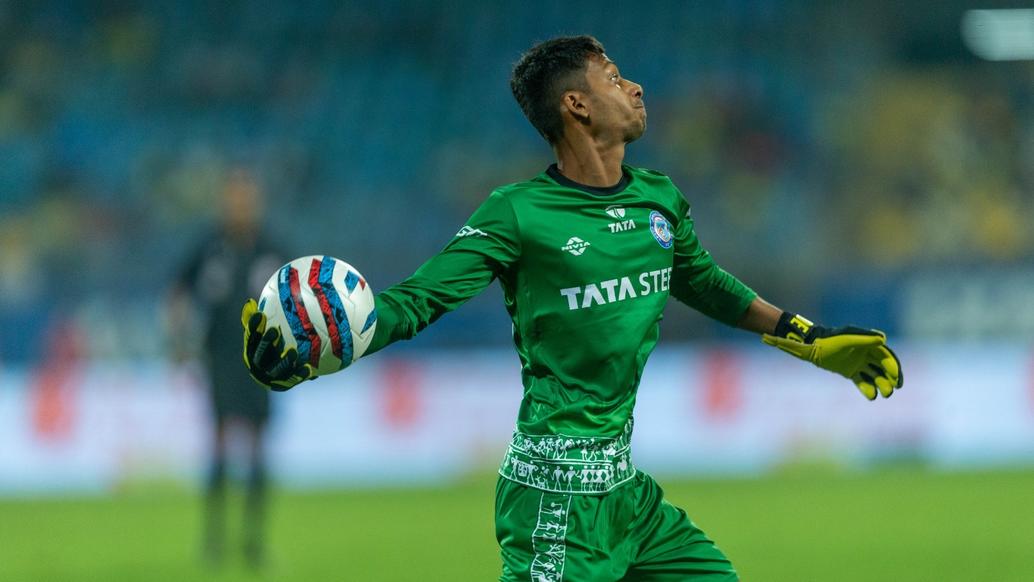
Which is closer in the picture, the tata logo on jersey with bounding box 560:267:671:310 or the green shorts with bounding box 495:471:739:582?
the green shorts with bounding box 495:471:739:582

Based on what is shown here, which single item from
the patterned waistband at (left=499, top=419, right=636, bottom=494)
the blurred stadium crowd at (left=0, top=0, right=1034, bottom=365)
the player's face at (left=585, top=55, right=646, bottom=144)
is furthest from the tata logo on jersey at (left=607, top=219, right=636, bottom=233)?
the blurred stadium crowd at (left=0, top=0, right=1034, bottom=365)

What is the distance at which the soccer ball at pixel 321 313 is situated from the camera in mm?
3383

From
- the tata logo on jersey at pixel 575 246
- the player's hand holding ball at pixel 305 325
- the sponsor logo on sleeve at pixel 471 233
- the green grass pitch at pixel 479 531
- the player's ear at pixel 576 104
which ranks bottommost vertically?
the green grass pitch at pixel 479 531

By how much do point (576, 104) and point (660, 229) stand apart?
433mm

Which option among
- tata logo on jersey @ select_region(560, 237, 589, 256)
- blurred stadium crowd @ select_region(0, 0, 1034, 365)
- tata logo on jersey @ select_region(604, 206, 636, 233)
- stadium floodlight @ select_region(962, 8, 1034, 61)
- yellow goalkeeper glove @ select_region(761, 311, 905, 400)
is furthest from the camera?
stadium floodlight @ select_region(962, 8, 1034, 61)

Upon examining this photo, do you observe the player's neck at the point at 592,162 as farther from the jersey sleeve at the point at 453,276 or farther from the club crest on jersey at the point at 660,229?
the jersey sleeve at the point at 453,276

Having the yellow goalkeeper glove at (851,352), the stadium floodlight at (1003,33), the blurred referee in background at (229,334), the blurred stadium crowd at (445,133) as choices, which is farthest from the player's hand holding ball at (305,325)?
the stadium floodlight at (1003,33)

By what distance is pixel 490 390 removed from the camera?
1301 cm

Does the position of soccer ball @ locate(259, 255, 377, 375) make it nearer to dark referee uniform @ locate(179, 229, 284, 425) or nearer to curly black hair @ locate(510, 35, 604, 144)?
curly black hair @ locate(510, 35, 604, 144)

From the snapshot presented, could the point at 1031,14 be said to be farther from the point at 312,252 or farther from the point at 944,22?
the point at 312,252

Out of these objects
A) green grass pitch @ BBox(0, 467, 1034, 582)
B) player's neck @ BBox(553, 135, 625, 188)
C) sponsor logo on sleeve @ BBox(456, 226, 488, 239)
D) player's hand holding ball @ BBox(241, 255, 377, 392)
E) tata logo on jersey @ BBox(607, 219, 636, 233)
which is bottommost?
green grass pitch @ BBox(0, 467, 1034, 582)

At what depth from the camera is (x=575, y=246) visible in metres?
3.89

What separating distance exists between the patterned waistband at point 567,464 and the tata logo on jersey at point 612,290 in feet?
1.22

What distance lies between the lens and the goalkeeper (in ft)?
12.4
